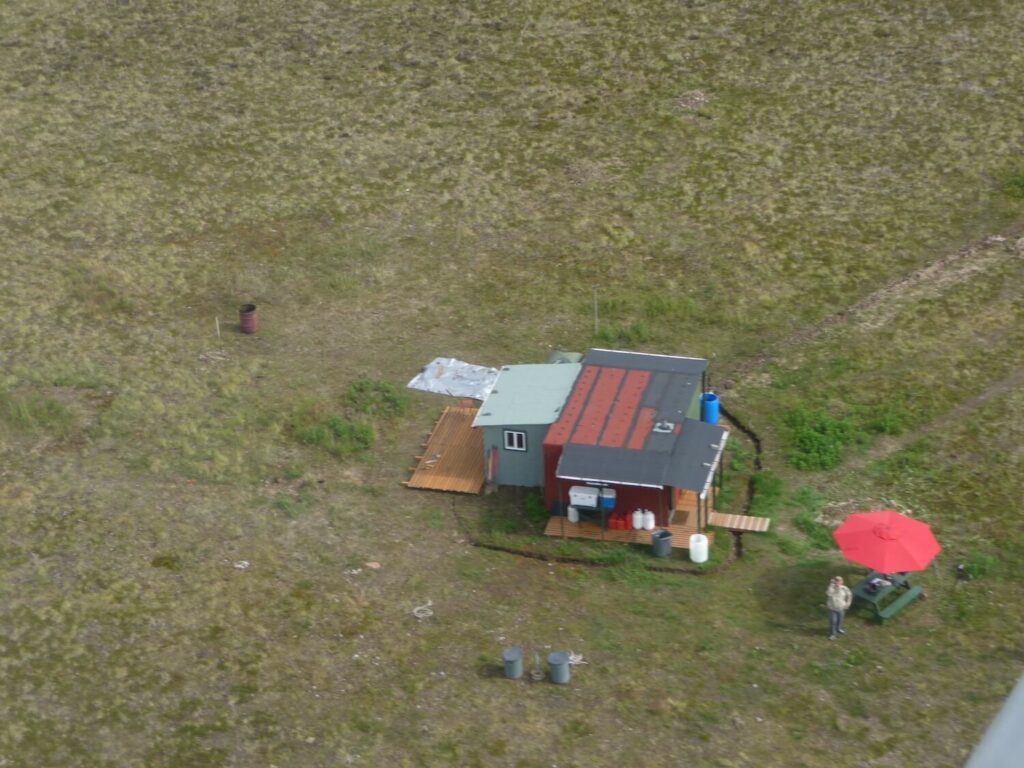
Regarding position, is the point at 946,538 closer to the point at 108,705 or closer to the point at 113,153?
the point at 108,705

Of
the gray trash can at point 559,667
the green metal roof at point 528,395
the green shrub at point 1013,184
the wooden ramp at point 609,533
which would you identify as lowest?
the gray trash can at point 559,667

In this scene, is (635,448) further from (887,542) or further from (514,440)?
(887,542)

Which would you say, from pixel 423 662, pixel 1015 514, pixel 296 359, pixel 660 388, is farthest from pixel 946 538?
pixel 296 359

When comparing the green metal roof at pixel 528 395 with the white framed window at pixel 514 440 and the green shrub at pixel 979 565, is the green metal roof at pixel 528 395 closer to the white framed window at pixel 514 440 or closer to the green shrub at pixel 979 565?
the white framed window at pixel 514 440

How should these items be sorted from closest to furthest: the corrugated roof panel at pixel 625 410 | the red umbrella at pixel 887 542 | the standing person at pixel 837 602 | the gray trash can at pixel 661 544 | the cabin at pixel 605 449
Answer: the standing person at pixel 837 602, the red umbrella at pixel 887 542, the gray trash can at pixel 661 544, the cabin at pixel 605 449, the corrugated roof panel at pixel 625 410

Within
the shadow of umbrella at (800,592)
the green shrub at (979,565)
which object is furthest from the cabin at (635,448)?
the green shrub at (979,565)

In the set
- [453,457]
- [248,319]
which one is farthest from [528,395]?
[248,319]

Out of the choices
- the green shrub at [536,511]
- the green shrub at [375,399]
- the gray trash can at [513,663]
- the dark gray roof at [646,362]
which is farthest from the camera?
the green shrub at [375,399]
